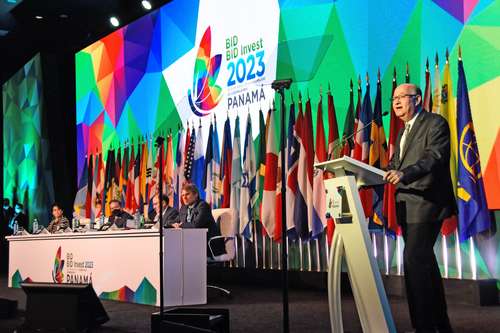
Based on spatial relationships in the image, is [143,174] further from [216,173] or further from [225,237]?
[225,237]

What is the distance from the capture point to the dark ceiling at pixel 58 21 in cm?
1166

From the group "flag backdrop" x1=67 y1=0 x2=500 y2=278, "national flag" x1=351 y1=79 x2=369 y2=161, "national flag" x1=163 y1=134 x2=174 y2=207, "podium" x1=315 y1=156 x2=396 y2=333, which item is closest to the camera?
"podium" x1=315 y1=156 x2=396 y2=333

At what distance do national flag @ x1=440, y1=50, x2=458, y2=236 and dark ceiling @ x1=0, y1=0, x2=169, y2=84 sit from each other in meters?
5.87

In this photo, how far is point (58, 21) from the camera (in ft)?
42.2

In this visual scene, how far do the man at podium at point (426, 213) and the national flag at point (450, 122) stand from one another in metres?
2.40

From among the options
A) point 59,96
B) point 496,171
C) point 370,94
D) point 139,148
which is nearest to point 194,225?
point 370,94

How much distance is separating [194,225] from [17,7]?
311 inches

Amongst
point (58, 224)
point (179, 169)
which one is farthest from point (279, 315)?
point (179, 169)

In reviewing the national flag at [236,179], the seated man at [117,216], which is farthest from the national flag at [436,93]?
the seated man at [117,216]

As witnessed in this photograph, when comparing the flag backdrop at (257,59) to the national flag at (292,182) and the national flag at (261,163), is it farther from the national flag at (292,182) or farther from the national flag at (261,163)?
the national flag at (292,182)

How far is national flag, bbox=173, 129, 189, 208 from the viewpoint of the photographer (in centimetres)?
959

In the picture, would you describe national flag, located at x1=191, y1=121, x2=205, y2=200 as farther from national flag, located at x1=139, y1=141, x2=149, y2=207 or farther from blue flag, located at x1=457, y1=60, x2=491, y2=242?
blue flag, located at x1=457, y1=60, x2=491, y2=242

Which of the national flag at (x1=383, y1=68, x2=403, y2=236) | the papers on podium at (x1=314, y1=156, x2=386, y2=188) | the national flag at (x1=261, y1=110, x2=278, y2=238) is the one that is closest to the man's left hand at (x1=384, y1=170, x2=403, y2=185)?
the papers on podium at (x1=314, y1=156, x2=386, y2=188)

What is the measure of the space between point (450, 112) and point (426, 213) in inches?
107
